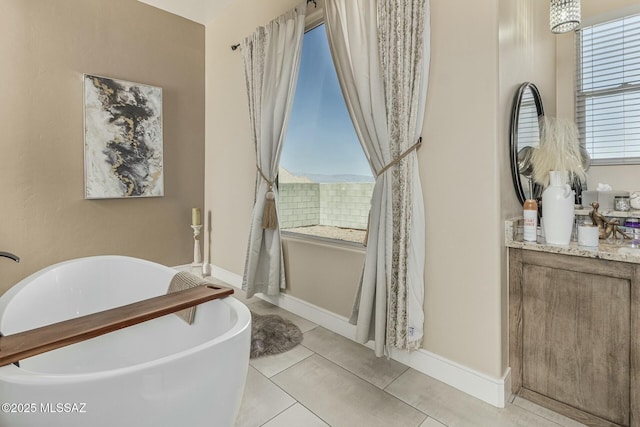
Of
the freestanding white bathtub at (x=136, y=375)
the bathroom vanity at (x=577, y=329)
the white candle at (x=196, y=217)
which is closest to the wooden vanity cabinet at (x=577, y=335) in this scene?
the bathroom vanity at (x=577, y=329)

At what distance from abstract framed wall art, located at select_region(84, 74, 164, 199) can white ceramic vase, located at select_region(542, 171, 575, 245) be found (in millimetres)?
3650

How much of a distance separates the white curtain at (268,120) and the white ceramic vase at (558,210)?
1.94 metres

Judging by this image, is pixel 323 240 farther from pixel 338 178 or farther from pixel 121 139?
pixel 121 139

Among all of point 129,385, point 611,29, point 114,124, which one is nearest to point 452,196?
point 129,385

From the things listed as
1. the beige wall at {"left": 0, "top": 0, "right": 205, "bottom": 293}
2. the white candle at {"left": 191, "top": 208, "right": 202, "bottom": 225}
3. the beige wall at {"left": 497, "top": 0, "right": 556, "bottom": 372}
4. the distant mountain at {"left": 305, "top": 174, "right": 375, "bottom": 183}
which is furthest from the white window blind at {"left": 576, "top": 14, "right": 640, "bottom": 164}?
the beige wall at {"left": 0, "top": 0, "right": 205, "bottom": 293}

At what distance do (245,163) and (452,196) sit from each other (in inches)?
89.3

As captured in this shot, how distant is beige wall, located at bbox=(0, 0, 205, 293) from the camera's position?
279 centimetres

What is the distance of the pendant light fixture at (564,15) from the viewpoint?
1.77 m

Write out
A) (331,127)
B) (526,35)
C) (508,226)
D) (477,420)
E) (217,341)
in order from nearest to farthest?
(217,341) → (477,420) → (508,226) → (526,35) → (331,127)

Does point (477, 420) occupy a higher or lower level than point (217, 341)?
lower

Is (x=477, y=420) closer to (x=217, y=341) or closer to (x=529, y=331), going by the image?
(x=529, y=331)

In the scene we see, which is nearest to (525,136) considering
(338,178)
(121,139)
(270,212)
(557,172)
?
(557,172)

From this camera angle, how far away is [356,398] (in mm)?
1683

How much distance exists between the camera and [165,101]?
3.64m
